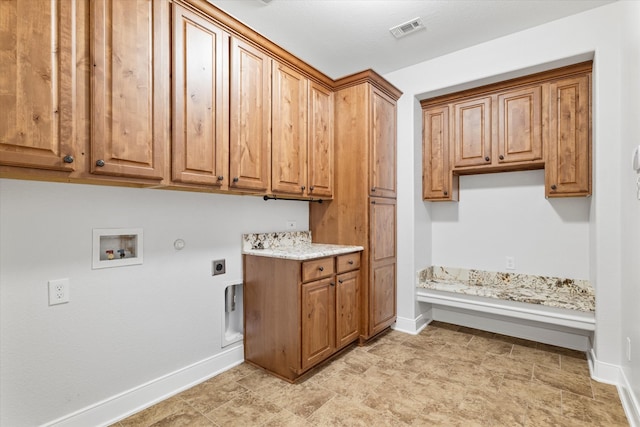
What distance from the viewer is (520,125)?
2840mm

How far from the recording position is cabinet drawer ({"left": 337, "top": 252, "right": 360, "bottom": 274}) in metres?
2.61

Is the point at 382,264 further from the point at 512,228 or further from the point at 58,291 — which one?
the point at 58,291

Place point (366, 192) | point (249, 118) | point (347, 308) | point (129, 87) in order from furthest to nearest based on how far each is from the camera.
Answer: point (366, 192), point (347, 308), point (249, 118), point (129, 87)

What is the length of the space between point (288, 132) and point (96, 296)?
173 cm

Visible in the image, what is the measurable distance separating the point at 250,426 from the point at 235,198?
62.7 inches

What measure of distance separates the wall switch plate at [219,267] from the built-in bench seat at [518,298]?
Answer: 1.98 metres

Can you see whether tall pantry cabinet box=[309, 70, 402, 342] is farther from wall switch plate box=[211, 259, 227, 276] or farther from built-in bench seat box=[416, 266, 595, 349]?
wall switch plate box=[211, 259, 227, 276]

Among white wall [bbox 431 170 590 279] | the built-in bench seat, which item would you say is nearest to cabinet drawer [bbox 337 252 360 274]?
the built-in bench seat

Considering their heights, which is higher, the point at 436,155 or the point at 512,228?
the point at 436,155

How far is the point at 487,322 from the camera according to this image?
325 centimetres

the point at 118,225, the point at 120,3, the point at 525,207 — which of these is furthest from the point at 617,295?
the point at 120,3

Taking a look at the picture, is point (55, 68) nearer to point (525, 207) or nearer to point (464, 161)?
point (464, 161)

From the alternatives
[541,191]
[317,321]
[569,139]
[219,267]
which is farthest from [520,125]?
[219,267]

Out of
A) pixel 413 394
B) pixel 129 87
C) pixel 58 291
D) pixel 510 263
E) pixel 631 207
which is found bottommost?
pixel 413 394
